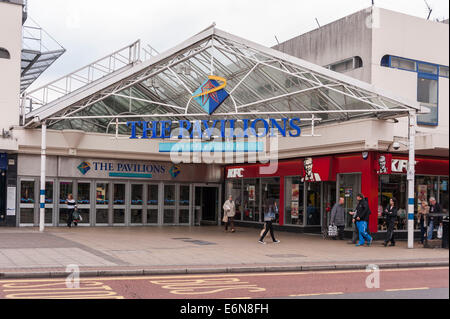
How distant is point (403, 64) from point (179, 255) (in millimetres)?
13960

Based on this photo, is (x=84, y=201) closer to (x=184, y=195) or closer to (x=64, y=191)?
(x=64, y=191)

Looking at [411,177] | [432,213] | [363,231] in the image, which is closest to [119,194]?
[363,231]

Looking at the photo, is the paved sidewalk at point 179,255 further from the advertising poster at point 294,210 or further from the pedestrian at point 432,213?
the advertising poster at point 294,210

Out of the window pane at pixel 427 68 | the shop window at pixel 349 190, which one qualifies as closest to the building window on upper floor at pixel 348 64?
the window pane at pixel 427 68

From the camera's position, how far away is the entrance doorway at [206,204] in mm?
29219

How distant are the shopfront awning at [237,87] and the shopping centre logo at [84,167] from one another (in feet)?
5.43

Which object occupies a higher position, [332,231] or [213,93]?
[213,93]

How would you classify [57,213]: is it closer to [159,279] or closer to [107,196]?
[107,196]

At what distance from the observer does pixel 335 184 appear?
77.8ft

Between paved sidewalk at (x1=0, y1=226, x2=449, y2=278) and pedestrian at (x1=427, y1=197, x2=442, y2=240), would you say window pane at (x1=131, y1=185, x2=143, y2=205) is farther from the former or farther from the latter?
pedestrian at (x1=427, y1=197, x2=442, y2=240)

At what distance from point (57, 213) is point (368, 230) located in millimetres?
14276

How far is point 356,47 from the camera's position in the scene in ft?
77.9
